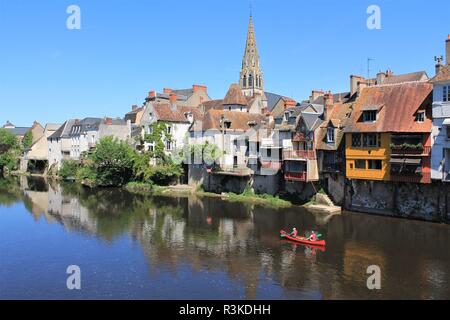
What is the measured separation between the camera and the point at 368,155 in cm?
5244

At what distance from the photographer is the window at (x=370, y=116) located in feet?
173

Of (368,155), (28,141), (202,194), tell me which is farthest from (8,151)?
(368,155)

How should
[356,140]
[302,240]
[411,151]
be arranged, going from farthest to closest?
[356,140] → [411,151] → [302,240]

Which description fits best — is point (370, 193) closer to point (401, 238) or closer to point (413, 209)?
point (413, 209)

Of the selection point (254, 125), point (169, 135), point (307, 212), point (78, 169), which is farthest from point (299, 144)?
point (78, 169)

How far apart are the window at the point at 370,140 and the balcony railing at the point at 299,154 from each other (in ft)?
26.0

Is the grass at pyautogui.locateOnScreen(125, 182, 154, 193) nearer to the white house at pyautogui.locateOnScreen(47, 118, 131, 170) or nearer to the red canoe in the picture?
the white house at pyautogui.locateOnScreen(47, 118, 131, 170)

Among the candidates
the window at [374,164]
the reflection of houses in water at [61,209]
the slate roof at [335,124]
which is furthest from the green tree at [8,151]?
the window at [374,164]

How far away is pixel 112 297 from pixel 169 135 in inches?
2124

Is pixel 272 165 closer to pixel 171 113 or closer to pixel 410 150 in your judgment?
pixel 410 150

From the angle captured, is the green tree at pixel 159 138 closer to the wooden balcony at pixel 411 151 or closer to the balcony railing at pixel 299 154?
the balcony railing at pixel 299 154

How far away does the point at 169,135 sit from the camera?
82125 mm

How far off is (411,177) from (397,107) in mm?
8029
